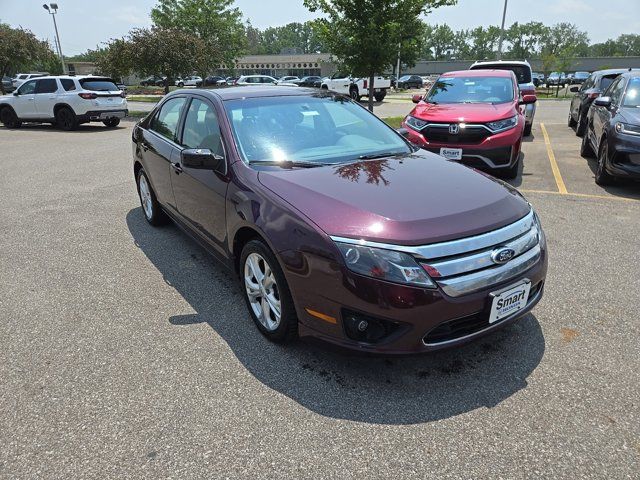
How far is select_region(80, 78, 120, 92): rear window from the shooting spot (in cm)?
1484

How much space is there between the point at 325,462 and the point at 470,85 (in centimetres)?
772

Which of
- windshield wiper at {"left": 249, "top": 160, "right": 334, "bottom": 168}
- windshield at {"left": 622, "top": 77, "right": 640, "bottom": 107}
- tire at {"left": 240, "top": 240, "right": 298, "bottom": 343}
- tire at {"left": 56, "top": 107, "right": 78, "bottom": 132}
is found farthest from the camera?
tire at {"left": 56, "top": 107, "right": 78, "bottom": 132}

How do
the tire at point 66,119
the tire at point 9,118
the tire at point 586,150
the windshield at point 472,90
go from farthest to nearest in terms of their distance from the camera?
the tire at point 9,118, the tire at point 66,119, the tire at point 586,150, the windshield at point 472,90

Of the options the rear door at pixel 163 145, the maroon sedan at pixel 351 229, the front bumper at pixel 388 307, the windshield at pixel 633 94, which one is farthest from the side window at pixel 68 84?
the front bumper at pixel 388 307

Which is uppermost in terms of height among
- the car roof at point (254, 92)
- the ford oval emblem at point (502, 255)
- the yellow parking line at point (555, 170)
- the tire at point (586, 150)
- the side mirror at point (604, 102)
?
the car roof at point (254, 92)

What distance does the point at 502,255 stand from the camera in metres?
2.50

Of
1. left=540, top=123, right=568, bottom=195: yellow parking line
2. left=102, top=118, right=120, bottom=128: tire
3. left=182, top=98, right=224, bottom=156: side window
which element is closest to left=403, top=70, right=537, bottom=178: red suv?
left=540, top=123, right=568, bottom=195: yellow parking line

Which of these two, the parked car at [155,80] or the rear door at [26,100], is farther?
the parked car at [155,80]

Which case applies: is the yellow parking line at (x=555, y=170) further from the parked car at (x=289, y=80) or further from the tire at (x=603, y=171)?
the parked car at (x=289, y=80)

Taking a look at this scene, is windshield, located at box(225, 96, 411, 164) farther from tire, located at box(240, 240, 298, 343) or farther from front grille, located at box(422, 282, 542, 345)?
front grille, located at box(422, 282, 542, 345)

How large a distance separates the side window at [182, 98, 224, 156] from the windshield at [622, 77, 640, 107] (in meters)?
6.46

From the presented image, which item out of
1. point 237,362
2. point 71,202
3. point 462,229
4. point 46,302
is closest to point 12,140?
point 71,202

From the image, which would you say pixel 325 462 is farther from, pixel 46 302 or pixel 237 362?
pixel 46 302

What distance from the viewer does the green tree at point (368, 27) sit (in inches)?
472
